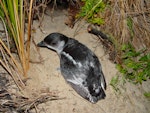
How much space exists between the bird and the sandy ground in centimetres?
11

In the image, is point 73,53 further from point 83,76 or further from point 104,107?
point 104,107

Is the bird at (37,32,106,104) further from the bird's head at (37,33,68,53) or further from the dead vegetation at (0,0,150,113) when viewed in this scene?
the dead vegetation at (0,0,150,113)

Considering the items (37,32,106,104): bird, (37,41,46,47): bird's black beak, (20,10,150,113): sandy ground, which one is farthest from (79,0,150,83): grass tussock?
(37,41,46,47): bird's black beak

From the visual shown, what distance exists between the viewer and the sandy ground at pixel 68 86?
4004 mm

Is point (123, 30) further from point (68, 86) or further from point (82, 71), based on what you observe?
point (68, 86)

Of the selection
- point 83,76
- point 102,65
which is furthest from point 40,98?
point 102,65

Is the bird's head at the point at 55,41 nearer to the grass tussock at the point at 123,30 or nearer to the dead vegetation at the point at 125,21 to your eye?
the dead vegetation at the point at 125,21

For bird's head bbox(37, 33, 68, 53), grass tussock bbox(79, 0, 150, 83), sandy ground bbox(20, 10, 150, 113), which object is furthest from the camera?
grass tussock bbox(79, 0, 150, 83)

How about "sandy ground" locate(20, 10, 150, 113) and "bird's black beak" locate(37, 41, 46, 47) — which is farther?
"bird's black beak" locate(37, 41, 46, 47)

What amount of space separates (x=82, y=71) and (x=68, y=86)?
28 cm

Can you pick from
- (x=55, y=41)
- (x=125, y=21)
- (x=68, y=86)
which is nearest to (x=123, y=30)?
(x=125, y=21)

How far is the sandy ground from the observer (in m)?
4.00

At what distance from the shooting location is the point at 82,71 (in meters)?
4.07

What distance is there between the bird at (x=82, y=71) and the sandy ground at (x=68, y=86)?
0.36 feet
